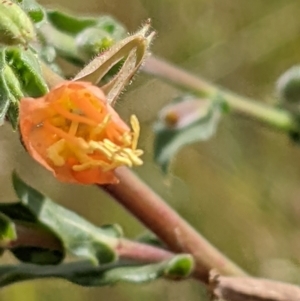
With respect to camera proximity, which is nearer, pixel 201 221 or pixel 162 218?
pixel 162 218

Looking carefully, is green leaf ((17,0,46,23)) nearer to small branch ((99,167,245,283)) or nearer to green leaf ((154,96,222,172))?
small branch ((99,167,245,283))

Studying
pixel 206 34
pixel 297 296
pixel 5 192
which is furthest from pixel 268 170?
pixel 297 296

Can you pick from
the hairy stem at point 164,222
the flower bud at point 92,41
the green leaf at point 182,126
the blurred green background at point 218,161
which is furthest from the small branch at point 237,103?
the blurred green background at point 218,161

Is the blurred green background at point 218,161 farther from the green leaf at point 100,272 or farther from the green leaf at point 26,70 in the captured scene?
the green leaf at point 26,70

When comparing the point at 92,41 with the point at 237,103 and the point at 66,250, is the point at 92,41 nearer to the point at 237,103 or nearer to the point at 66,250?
the point at 66,250

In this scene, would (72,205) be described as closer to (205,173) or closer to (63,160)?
(205,173)

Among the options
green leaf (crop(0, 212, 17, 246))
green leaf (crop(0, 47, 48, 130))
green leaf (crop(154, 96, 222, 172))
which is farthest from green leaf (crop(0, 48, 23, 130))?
green leaf (crop(154, 96, 222, 172))
